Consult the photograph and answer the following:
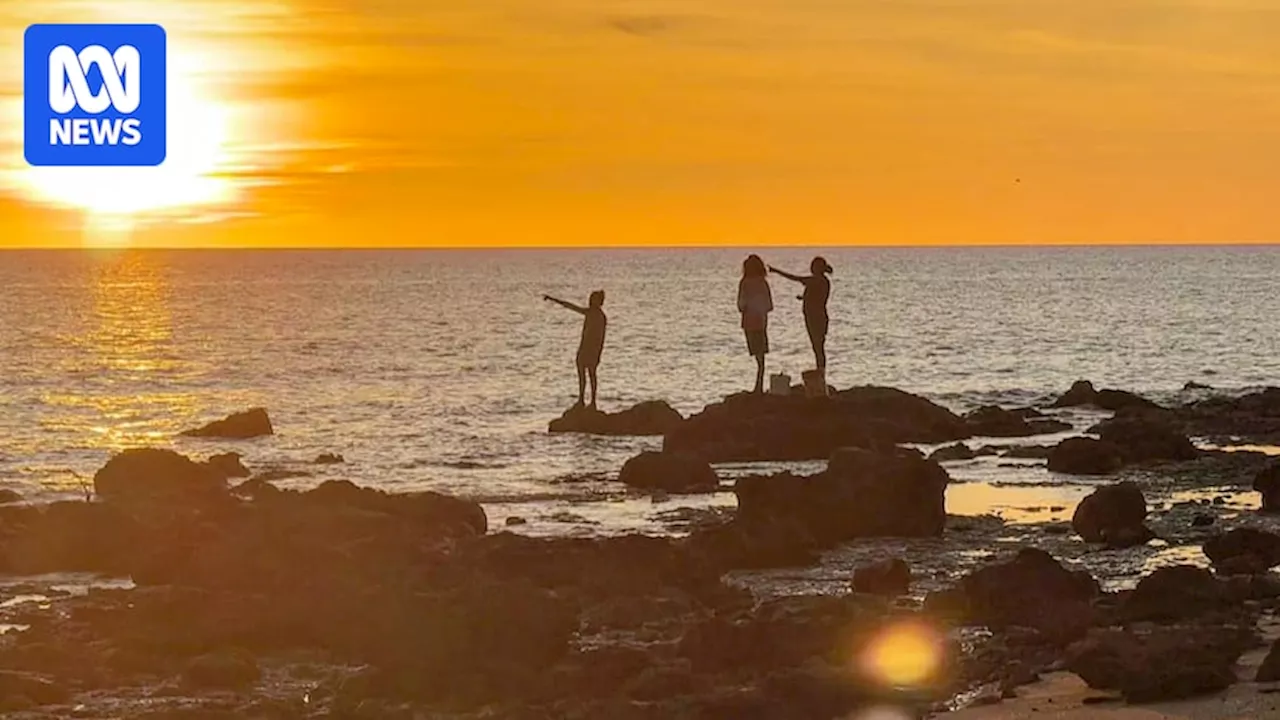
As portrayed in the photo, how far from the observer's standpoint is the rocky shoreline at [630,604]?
48.4 ft

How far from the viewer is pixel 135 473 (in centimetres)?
2792

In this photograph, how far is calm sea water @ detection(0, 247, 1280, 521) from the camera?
3691 centimetres

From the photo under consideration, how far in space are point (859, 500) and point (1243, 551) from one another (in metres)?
4.88

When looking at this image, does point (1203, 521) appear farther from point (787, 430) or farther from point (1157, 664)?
point (787, 430)

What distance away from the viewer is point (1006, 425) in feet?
123

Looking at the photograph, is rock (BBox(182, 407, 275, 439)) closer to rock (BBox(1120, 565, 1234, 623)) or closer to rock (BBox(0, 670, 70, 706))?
rock (BBox(0, 670, 70, 706))

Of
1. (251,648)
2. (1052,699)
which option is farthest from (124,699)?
(1052,699)

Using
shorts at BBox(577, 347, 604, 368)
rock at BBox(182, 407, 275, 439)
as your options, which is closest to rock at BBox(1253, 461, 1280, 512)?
shorts at BBox(577, 347, 604, 368)

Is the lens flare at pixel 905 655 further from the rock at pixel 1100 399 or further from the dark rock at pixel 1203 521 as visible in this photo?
the rock at pixel 1100 399

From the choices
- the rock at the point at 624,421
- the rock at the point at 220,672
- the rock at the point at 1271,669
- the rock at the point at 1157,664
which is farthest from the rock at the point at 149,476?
the rock at the point at 1271,669

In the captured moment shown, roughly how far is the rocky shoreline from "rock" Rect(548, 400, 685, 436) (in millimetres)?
12203

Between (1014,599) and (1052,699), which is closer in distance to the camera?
(1052,699)

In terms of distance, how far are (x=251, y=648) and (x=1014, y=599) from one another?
6503 mm

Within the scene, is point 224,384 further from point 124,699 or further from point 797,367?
point 124,699
